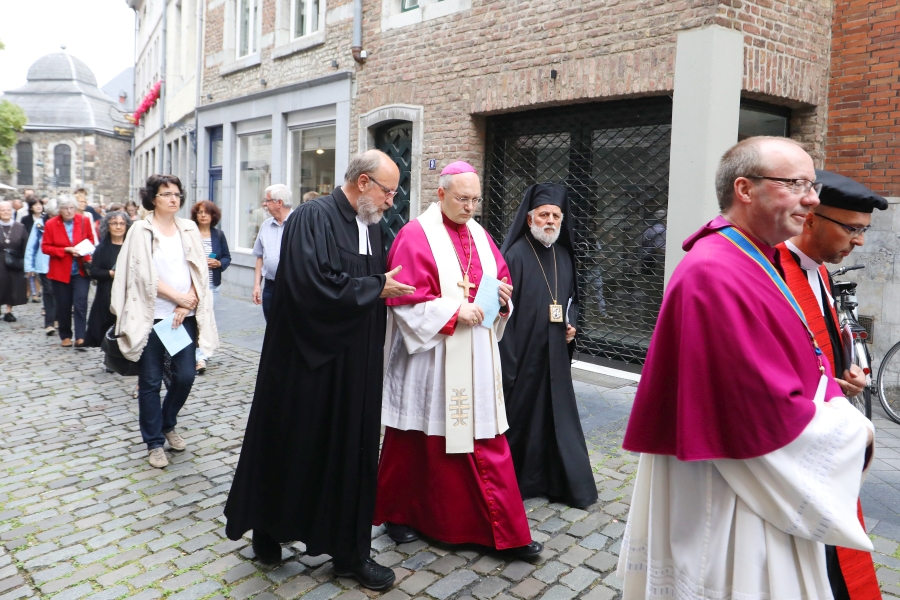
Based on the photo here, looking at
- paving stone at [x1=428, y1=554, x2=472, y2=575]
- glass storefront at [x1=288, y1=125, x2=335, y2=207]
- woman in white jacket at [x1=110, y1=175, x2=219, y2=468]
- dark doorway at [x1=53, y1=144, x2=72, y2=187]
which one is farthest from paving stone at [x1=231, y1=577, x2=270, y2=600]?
dark doorway at [x1=53, y1=144, x2=72, y2=187]

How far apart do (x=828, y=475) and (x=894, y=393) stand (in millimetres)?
5915

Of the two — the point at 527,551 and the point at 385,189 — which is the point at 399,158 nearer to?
the point at 385,189

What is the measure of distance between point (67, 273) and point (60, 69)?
202 feet

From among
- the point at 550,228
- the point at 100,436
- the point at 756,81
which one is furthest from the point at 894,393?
the point at 100,436

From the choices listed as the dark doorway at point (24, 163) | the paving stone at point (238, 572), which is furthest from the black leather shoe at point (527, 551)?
the dark doorway at point (24, 163)

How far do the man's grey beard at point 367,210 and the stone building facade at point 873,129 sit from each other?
6.04m

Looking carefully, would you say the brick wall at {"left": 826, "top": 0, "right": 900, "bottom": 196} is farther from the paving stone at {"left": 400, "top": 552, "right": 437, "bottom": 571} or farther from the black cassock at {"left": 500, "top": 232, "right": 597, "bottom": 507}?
the paving stone at {"left": 400, "top": 552, "right": 437, "bottom": 571}

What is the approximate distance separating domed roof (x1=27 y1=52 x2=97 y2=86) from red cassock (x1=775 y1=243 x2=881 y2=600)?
225 ft

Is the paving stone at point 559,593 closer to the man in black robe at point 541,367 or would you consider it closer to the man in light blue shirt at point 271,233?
the man in black robe at point 541,367

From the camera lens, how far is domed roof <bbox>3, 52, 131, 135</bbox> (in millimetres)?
54625

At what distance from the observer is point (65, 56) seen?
207ft

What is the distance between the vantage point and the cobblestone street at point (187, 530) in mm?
3443

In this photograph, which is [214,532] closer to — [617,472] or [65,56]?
[617,472]

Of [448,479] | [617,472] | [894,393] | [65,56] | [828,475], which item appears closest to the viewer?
[828,475]
